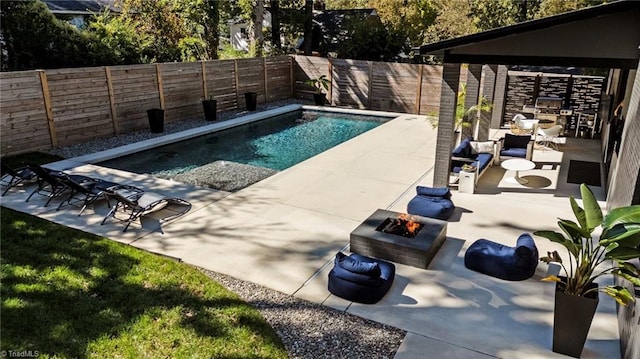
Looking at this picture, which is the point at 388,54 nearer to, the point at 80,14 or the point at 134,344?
the point at 80,14

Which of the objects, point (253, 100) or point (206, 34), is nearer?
point (253, 100)

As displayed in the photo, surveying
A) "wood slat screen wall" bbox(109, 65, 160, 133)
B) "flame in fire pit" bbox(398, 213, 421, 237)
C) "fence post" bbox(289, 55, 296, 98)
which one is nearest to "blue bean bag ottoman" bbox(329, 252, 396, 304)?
"flame in fire pit" bbox(398, 213, 421, 237)

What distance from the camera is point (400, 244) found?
6.29m

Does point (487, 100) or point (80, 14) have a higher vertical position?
point (80, 14)

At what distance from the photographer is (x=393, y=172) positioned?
424 inches

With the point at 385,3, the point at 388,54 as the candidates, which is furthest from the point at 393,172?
the point at 385,3

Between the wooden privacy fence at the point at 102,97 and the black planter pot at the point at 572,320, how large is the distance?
38.9 ft

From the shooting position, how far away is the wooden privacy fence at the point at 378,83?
18484 millimetres

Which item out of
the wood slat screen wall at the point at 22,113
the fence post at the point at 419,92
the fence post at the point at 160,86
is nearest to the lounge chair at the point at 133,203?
the wood slat screen wall at the point at 22,113

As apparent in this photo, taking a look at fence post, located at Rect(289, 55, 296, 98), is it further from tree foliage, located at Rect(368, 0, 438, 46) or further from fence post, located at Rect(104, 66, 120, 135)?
tree foliage, located at Rect(368, 0, 438, 46)

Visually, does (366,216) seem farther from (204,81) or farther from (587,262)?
(204,81)

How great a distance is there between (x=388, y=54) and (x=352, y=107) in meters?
5.04

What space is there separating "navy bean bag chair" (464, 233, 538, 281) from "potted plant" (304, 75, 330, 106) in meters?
15.1

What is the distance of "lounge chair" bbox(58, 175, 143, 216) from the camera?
25.8 feet
